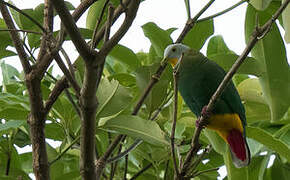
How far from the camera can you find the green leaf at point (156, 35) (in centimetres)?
153

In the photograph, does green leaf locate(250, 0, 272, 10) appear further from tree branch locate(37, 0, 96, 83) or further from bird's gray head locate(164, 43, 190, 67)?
tree branch locate(37, 0, 96, 83)

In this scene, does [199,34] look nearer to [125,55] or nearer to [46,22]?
[125,55]

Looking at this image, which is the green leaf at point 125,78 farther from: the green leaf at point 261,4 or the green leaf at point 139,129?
the green leaf at point 261,4

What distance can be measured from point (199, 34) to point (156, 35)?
0.14m

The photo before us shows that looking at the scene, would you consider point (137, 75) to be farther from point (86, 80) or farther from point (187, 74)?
point (187, 74)

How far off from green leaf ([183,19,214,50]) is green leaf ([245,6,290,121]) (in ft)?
0.46

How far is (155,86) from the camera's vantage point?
4.48 ft

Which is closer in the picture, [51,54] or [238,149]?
[51,54]

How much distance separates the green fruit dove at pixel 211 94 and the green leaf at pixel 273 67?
21 centimetres

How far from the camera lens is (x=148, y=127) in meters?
1.20

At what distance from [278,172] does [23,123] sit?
76 cm

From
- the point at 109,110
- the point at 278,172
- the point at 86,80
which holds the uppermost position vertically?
the point at 86,80

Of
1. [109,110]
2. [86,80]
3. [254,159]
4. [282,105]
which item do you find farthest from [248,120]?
[86,80]

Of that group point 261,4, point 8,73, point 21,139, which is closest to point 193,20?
point 261,4
